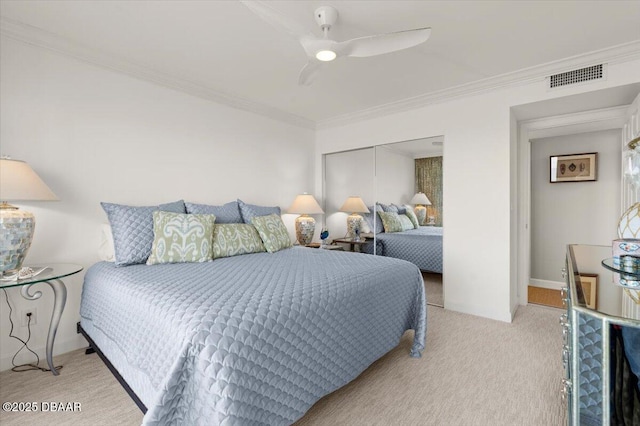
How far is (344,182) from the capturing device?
454 cm

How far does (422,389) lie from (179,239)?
2062mm

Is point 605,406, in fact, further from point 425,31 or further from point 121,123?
point 121,123

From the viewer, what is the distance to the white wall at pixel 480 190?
3.11 m

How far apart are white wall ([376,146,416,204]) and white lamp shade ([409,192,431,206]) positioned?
5 cm

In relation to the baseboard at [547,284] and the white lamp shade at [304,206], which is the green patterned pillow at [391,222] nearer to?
the white lamp shade at [304,206]

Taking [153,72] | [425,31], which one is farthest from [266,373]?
[153,72]

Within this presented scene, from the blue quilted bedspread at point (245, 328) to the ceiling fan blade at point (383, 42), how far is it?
142 cm

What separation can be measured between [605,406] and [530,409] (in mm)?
1285

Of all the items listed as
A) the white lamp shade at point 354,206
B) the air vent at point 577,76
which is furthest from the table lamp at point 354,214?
the air vent at point 577,76

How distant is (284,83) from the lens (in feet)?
10.6

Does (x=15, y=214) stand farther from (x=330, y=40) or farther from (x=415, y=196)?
(x=415, y=196)

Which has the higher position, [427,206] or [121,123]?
[121,123]

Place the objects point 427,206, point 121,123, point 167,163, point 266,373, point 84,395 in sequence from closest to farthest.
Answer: point 266,373
point 84,395
point 121,123
point 167,163
point 427,206

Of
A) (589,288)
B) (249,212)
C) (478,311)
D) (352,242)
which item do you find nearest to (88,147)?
(249,212)
